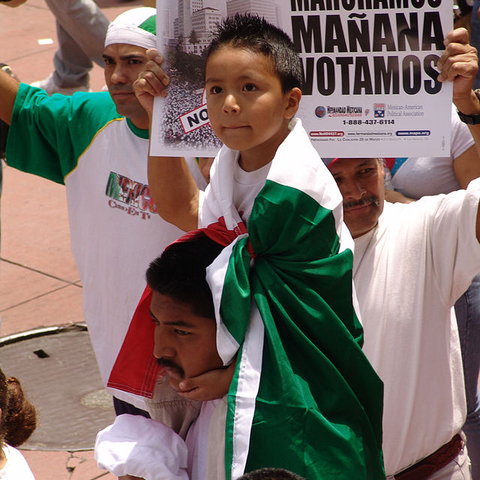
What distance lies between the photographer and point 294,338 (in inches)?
77.7

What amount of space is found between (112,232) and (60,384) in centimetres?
197

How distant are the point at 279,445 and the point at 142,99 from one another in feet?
4.06

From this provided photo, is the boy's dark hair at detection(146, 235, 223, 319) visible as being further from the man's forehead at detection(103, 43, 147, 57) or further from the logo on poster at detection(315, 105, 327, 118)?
the man's forehead at detection(103, 43, 147, 57)

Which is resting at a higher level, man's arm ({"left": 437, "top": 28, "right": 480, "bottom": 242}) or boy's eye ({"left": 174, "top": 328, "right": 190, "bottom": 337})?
man's arm ({"left": 437, "top": 28, "right": 480, "bottom": 242})

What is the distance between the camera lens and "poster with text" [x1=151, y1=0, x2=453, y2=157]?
262cm

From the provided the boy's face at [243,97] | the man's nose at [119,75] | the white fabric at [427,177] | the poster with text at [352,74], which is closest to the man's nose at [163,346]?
the boy's face at [243,97]

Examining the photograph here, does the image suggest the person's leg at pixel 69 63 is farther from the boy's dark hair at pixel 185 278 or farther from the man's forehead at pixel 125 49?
the boy's dark hair at pixel 185 278

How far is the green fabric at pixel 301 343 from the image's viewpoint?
6.27 feet

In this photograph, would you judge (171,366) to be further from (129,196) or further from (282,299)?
(129,196)

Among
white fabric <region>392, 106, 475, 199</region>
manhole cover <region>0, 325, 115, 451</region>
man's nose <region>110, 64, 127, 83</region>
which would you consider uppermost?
man's nose <region>110, 64, 127, 83</region>

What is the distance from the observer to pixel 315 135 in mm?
2680

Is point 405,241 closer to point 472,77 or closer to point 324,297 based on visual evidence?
point 472,77

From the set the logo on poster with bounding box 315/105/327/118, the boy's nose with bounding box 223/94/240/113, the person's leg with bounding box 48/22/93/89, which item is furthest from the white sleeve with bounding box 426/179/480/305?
the person's leg with bounding box 48/22/93/89

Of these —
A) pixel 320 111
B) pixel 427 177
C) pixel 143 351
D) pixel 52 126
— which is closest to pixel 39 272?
pixel 52 126
